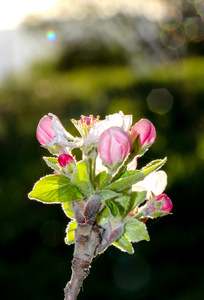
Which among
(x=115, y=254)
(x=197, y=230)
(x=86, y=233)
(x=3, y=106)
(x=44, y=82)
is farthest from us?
(x=44, y=82)

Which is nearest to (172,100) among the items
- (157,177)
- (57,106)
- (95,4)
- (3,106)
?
(57,106)

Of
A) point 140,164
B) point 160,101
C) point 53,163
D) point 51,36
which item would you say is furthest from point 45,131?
point 51,36

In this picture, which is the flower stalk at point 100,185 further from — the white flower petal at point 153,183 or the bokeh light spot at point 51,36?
the bokeh light spot at point 51,36

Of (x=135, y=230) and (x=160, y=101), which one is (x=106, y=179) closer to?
(x=135, y=230)

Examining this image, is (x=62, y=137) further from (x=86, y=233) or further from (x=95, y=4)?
(x=95, y=4)

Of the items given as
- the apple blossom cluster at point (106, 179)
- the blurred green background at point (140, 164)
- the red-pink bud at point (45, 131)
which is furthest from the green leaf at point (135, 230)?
the blurred green background at point (140, 164)

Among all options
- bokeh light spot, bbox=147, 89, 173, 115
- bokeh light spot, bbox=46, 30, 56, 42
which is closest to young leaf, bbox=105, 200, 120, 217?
bokeh light spot, bbox=147, 89, 173, 115
